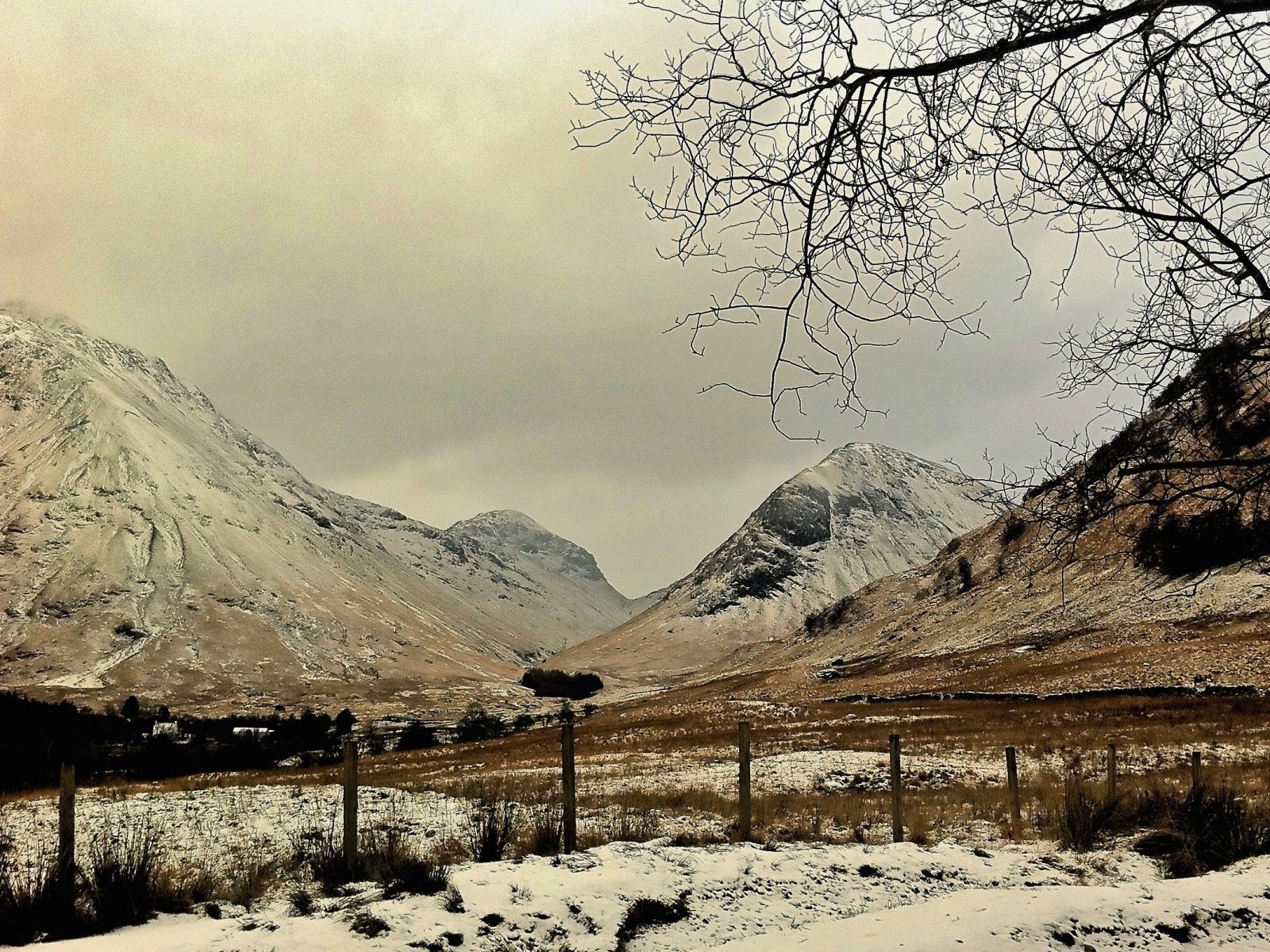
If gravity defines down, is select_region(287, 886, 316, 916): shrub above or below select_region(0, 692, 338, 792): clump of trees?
above

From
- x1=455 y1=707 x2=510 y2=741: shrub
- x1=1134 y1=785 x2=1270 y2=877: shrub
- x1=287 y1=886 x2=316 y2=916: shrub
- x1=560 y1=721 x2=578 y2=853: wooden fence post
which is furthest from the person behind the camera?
x1=455 y1=707 x2=510 y2=741: shrub

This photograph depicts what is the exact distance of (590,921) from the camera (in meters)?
7.25

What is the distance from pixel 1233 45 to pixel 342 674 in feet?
568

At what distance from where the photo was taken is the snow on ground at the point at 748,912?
656cm

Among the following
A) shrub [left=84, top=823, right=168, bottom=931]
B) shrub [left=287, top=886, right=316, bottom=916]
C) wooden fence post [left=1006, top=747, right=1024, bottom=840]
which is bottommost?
wooden fence post [left=1006, top=747, right=1024, bottom=840]

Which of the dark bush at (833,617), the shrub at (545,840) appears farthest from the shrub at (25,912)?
the dark bush at (833,617)

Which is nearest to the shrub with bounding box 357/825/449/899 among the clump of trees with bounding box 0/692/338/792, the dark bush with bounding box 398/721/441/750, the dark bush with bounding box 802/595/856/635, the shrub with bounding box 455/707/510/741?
the clump of trees with bounding box 0/692/338/792

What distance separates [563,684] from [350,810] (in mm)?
159966

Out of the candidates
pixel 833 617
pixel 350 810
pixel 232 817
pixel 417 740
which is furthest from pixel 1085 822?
pixel 833 617

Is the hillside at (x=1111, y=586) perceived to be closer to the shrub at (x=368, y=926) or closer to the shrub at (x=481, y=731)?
the shrub at (x=368, y=926)

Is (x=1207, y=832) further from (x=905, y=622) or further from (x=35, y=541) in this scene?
(x=35, y=541)

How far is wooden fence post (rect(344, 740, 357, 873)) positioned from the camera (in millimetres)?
8562

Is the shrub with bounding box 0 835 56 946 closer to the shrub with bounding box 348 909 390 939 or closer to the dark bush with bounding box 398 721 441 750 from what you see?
the shrub with bounding box 348 909 390 939

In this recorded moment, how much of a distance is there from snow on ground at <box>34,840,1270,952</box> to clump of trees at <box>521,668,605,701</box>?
146415 millimetres
